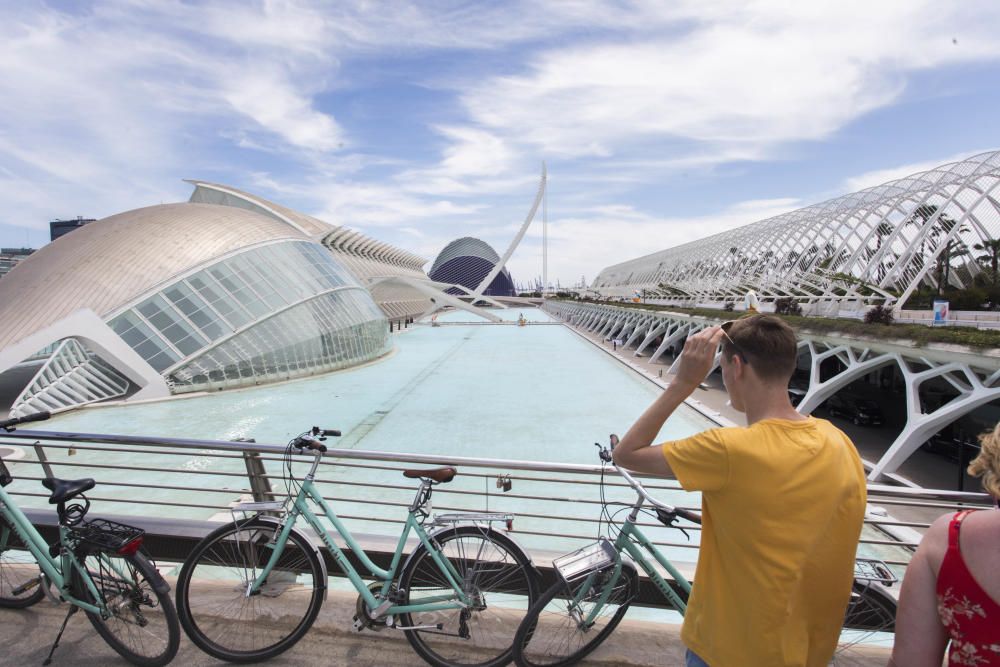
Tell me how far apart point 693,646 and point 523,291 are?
586ft

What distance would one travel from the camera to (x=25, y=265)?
18.9 metres

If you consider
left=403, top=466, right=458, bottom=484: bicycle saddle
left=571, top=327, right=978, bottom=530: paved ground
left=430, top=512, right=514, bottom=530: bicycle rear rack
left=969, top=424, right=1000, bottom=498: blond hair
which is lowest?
left=571, top=327, right=978, bottom=530: paved ground

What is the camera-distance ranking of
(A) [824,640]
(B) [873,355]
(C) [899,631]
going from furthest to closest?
1. (B) [873,355]
2. (A) [824,640]
3. (C) [899,631]

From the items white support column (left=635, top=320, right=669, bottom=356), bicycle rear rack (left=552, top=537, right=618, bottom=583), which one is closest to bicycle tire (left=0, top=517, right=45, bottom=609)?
bicycle rear rack (left=552, top=537, right=618, bottom=583)

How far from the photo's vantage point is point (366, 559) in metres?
2.78

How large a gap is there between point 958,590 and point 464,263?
12111 centimetres

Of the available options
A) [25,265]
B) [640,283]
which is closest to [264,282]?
[25,265]

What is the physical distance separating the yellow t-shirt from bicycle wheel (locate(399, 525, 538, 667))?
4.00 feet

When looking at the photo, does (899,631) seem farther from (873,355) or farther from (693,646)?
(873,355)

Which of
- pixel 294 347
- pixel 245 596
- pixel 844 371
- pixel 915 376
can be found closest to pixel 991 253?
pixel 844 371

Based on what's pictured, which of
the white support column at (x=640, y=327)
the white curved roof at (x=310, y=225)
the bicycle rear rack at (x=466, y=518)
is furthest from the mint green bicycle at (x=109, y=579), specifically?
the white curved roof at (x=310, y=225)

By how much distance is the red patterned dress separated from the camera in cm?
123

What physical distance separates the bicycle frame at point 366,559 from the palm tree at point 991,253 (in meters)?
34.8

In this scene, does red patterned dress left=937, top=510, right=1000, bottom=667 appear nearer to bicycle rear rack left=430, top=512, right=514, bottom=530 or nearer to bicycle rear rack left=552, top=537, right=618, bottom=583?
bicycle rear rack left=552, top=537, right=618, bottom=583
